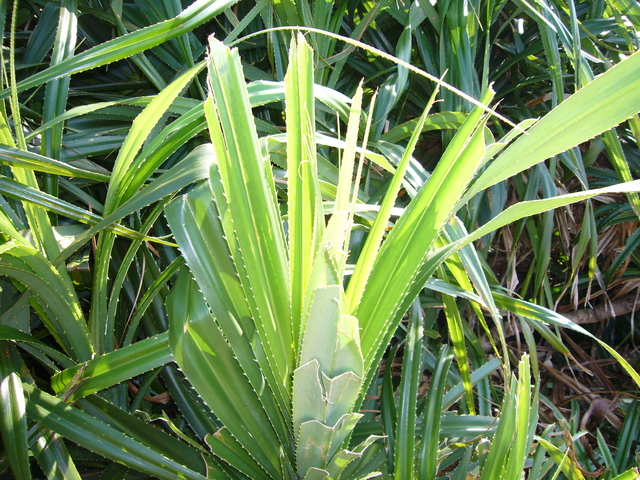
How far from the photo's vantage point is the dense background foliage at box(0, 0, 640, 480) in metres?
0.31

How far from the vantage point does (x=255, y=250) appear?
1.05ft

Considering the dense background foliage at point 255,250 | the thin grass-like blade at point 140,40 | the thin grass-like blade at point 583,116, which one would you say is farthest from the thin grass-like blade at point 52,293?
the thin grass-like blade at point 583,116

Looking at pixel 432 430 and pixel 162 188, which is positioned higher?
pixel 162 188

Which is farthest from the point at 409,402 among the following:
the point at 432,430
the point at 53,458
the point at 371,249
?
the point at 53,458

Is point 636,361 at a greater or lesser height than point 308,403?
lesser

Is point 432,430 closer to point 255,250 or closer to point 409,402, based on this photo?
point 409,402

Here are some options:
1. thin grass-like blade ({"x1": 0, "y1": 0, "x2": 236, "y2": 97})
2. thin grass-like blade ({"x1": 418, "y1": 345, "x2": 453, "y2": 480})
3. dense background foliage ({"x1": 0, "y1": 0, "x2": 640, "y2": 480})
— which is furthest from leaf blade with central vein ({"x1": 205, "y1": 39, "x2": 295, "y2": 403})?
thin grass-like blade ({"x1": 418, "y1": 345, "x2": 453, "y2": 480})

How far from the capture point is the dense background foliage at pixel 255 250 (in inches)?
12.2

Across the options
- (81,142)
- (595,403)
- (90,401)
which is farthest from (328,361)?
(595,403)

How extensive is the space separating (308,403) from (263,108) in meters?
0.56

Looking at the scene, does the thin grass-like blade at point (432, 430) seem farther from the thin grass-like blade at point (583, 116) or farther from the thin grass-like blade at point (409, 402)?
the thin grass-like blade at point (583, 116)

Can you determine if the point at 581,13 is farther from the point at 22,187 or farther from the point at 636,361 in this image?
the point at 22,187

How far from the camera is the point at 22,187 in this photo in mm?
400

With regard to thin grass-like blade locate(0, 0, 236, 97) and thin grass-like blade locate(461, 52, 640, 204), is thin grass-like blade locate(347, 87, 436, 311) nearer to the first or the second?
thin grass-like blade locate(461, 52, 640, 204)
